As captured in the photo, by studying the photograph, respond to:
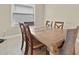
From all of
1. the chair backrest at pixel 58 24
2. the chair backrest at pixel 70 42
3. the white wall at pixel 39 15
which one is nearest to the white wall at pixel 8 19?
the white wall at pixel 39 15

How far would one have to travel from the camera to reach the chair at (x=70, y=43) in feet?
3.45

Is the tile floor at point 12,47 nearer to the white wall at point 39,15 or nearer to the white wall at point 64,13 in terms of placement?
the white wall at point 39,15

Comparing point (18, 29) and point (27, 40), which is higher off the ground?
point (18, 29)

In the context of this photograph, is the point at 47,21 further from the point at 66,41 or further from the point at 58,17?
the point at 66,41

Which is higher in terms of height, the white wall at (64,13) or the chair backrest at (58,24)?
the white wall at (64,13)

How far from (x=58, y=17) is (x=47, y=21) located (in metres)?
0.11

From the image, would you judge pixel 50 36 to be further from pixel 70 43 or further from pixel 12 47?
pixel 12 47

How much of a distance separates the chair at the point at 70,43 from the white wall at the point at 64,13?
0.21ft

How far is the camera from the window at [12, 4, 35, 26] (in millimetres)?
1072

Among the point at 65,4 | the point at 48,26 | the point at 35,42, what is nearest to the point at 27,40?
the point at 35,42

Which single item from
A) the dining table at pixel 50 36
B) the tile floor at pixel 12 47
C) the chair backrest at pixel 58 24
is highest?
the chair backrest at pixel 58 24

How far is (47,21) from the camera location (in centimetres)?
108

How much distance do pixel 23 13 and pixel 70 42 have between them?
0.52m

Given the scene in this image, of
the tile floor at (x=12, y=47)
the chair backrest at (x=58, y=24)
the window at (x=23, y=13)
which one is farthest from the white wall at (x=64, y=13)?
the tile floor at (x=12, y=47)
